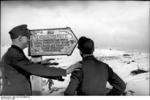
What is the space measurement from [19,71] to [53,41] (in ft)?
1.75

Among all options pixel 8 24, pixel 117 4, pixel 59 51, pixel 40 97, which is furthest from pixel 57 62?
pixel 117 4

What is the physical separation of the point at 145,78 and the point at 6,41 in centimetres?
119

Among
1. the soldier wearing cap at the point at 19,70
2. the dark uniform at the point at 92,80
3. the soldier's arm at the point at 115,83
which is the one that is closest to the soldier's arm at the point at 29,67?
the soldier wearing cap at the point at 19,70

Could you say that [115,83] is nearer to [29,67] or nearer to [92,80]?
[92,80]

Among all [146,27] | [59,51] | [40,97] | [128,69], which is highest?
[146,27]

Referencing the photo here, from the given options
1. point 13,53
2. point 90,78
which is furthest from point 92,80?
point 13,53

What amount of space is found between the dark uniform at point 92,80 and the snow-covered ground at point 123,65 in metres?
0.36

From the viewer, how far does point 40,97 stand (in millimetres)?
2197

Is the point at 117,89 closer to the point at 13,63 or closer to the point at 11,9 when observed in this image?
the point at 13,63

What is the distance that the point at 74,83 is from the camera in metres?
1.80

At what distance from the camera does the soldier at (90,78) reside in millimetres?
1828

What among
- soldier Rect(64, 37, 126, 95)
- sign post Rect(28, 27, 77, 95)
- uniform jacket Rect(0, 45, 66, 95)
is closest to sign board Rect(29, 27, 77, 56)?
sign post Rect(28, 27, 77, 95)

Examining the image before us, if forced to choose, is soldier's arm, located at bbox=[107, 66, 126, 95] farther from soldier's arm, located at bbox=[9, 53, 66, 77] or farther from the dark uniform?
soldier's arm, located at bbox=[9, 53, 66, 77]

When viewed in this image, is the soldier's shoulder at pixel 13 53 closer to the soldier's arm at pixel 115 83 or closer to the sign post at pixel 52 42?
the sign post at pixel 52 42
